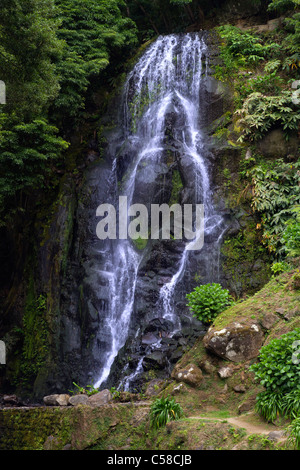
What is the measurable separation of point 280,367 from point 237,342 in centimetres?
155

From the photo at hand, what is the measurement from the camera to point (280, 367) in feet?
16.3

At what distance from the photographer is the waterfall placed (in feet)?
35.8

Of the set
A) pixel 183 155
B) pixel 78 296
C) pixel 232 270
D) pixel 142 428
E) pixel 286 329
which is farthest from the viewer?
pixel 183 155

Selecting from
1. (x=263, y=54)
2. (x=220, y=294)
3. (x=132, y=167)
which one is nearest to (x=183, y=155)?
(x=132, y=167)

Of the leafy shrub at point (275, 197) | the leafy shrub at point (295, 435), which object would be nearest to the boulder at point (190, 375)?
the leafy shrub at point (295, 435)

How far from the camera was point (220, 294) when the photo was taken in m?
7.45

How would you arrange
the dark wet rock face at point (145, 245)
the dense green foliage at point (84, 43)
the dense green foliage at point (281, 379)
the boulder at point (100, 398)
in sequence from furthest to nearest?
1. the dense green foliage at point (84, 43)
2. the dark wet rock face at point (145, 245)
3. the boulder at point (100, 398)
4. the dense green foliage at point (281, 379)

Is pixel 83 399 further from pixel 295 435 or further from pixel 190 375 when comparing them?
pixel 295 435

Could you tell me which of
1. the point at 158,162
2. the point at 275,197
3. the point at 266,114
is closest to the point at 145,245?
the point at 158,162

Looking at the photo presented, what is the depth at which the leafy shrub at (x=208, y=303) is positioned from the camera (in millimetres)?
7305

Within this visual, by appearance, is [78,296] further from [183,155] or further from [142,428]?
[142,428]

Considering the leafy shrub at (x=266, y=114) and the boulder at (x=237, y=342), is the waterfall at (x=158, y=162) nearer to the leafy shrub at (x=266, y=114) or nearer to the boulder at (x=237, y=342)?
the leafy shrub at (x=266, y=114)

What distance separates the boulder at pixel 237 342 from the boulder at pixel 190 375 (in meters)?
0.44

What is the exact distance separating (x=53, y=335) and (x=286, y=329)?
25.4 ft
